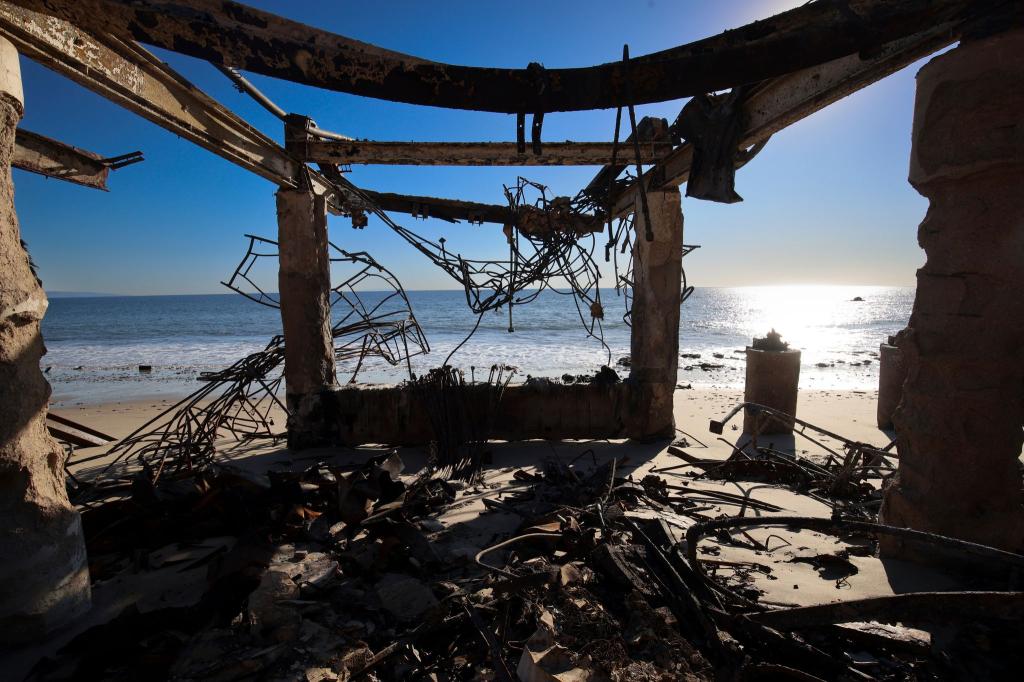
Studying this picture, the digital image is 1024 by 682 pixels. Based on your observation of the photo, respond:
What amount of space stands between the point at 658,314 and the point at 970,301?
3.25 metres

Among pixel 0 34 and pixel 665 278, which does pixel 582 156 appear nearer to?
pixel 665 278

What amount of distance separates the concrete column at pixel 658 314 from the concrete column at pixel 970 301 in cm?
296

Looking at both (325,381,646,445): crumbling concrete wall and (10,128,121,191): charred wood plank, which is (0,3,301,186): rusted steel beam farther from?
(325,381,646,445): crumbling concrete wall

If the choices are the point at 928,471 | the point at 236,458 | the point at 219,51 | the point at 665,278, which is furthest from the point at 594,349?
the point at 219,51

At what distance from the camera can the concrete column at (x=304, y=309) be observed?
16.6ft

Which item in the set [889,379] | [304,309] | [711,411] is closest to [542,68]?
[304,309]

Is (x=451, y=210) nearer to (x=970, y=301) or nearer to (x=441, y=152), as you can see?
(x=441, y=152)

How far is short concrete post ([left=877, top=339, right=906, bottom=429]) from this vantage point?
20.6 ft

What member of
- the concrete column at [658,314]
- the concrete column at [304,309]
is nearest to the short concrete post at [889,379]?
the concrete column at [658,314]

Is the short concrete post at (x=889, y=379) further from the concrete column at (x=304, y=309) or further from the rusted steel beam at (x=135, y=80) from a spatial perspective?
the rusted steel beam at (x=135, y=80)

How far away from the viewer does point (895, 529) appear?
1.93m

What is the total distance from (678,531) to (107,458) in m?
6.52

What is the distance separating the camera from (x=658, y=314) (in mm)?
5426

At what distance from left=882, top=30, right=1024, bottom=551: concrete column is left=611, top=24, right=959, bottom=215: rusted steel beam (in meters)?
0.18
